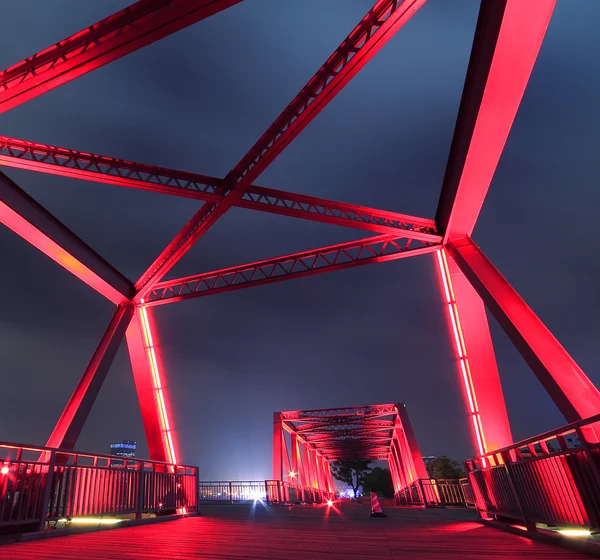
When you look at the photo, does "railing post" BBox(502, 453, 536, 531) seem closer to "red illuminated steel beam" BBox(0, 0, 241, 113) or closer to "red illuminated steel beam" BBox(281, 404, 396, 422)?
"red illuminated steel beam" BBox(0, 0, 241, 113)

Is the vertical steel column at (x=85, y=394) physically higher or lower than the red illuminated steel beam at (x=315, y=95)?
lower

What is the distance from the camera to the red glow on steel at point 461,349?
11.8m

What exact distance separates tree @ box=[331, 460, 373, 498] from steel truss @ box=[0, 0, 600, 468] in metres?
111

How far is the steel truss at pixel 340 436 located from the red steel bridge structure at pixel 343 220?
18421 mm

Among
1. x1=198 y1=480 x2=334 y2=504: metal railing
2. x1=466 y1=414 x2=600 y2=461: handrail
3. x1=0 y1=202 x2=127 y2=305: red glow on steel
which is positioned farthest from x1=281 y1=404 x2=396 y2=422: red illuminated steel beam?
x1=466 y1=414 x2=600 y2=461: handrail

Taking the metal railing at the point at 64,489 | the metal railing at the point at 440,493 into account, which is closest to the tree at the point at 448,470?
the metal railing at the point at 440,493

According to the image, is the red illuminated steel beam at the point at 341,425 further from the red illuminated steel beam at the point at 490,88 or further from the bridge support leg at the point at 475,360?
the red illuminated steel beam at the point at 490,88

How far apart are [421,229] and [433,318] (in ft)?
10.9

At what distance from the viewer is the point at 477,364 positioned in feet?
40.4

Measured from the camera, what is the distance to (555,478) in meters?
5.00

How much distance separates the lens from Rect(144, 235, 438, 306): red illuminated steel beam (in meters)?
15.0

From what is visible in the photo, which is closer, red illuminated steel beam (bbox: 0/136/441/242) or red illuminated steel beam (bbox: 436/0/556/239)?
red illuminated steel beam (bbox: 436/0/556/239)

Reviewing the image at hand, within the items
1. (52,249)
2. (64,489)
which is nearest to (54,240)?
(52,249)

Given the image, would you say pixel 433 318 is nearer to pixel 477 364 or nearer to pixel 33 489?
pixel 477 364
